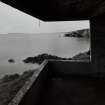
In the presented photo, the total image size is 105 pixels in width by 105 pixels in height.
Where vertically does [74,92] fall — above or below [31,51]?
below

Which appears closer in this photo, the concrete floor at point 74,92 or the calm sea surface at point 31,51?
the concrete floor at point 74,92

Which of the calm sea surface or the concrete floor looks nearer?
the concrete floor

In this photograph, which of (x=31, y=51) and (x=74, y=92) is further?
(x=31, y=51)

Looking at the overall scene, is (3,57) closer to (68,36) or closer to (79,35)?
(79,35)

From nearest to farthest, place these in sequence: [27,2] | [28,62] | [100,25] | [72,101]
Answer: [27,2], [72,101], [100,25], [28,62]

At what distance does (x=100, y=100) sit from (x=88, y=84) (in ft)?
3.38

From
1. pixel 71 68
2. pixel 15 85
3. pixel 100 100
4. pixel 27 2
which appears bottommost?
pixel 15 85

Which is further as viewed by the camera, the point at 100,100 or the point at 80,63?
the point at 80,63

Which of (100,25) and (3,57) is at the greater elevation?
(100,25)

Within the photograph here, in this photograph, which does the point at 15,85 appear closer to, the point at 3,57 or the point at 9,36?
the point at 3,57

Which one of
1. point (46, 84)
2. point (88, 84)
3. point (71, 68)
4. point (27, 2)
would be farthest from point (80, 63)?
point (27, 2)

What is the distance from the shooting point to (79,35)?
30.5 meters

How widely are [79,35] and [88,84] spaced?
2548 centimetres

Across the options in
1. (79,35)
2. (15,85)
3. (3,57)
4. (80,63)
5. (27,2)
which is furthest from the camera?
(79,35)
